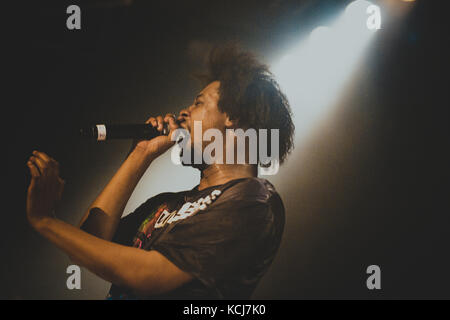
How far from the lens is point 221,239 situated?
149 centimetres

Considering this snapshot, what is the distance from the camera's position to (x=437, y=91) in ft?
6.84

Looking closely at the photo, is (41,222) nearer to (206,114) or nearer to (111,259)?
(111,259)

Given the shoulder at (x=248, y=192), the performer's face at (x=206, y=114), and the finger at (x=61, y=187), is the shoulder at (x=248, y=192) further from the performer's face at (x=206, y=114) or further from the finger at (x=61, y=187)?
the finger at (x=61, y=187)

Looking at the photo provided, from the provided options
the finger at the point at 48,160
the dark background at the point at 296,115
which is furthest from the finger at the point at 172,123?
the finger at the point at 48,160

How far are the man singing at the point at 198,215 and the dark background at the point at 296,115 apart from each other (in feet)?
0.31

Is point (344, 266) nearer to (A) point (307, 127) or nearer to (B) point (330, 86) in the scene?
(A) point (307, 127)

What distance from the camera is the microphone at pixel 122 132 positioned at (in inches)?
66.6

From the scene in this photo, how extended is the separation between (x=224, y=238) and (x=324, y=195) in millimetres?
678

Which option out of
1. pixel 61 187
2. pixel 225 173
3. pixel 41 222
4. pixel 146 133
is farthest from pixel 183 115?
pixel 41 222

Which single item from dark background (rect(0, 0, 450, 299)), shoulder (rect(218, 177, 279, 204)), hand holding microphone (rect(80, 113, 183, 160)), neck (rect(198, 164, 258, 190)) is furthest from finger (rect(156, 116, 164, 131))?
shoulder (rect(218, 177, 279, 204))

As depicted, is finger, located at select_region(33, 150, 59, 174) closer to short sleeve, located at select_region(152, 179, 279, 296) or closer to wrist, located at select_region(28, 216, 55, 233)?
wrist, located at select_region(28, 216, 55, 233)

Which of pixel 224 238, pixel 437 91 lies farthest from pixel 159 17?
pixel 437 91

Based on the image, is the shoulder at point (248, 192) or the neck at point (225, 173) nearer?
the shoulder at point (248, 192)

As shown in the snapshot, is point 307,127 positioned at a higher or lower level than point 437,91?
lower
